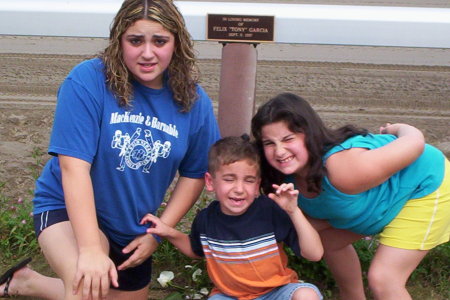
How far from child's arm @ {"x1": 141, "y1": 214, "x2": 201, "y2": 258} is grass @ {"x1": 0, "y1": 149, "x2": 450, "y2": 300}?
1.68ft

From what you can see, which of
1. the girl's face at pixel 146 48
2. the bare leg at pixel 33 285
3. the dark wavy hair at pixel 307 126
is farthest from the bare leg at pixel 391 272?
the bare leg at pixel 33 285

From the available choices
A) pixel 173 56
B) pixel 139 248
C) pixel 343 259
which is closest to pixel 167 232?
pixel 139 248

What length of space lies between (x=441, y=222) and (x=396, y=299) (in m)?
0.36

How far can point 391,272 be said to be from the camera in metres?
2.69

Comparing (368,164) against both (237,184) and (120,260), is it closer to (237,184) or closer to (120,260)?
(237,184)

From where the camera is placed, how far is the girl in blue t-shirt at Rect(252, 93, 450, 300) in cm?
259

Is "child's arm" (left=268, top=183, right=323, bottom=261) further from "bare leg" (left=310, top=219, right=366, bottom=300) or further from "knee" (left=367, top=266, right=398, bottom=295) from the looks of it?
"bare leg" (left=310, top=219, right=366, bottom=300)

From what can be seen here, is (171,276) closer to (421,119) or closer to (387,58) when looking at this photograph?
(421,119)

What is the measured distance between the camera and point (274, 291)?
2.70m

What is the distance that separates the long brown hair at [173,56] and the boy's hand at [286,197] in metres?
0.55

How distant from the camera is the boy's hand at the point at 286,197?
2.49 m

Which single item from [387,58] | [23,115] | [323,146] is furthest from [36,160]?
[387,58]

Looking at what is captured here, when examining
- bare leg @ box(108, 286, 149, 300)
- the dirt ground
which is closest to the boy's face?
bare leg @ box(108, 286, 149, 300)

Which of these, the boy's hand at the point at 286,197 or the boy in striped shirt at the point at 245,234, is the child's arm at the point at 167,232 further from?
the boy's hand at the point at 286,197
